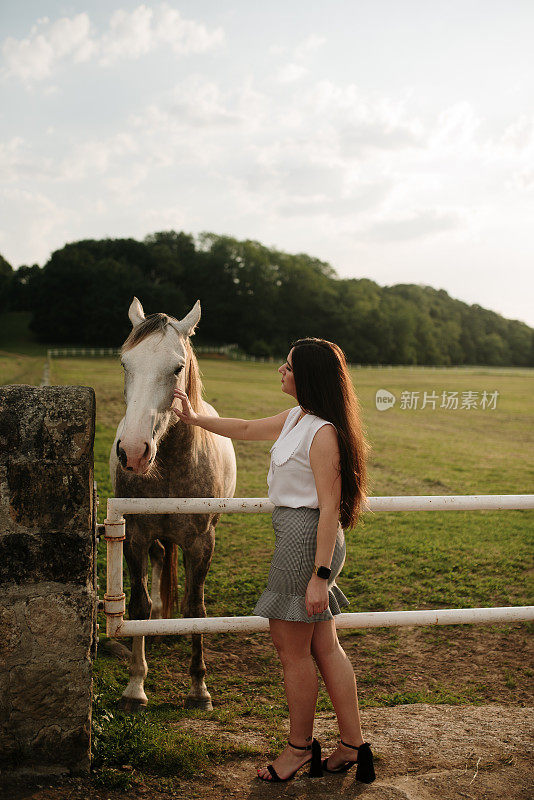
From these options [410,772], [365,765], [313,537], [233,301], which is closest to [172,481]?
[313,537]

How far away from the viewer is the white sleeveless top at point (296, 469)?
8.24 feet

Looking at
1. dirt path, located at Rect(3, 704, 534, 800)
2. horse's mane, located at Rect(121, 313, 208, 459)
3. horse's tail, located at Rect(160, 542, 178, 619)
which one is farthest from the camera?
horse's tail, located at Rect(160, 542, 178, 619)

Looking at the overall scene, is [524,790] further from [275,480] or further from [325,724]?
[275,480]

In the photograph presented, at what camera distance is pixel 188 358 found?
3.60 meters

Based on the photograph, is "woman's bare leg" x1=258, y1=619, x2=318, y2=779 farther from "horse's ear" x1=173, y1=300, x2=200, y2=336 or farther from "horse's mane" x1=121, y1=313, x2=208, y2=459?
"horse's ear" x1=173, y1=300, x2=200, y2=336

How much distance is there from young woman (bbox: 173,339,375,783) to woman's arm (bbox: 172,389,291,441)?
32 cm

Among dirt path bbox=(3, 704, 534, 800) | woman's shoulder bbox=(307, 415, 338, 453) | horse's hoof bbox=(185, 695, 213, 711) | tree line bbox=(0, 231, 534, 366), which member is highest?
tree line bbox=(0, 231, 534, 366)

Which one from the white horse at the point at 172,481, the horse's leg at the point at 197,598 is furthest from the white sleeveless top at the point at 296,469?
the horse's leg at the point at 197,598

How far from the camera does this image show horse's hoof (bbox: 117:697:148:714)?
3.57 m

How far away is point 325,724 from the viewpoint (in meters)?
3.25

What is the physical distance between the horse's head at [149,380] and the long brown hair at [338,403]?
0.81m

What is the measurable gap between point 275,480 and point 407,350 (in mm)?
82265

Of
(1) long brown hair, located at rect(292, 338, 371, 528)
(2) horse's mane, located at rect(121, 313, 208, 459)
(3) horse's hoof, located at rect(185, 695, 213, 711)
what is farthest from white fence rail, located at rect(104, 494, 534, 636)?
(3) horse's hoof, located at rect(185, 695, 213, 711)

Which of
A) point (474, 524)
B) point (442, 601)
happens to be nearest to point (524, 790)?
point (442, 601)
